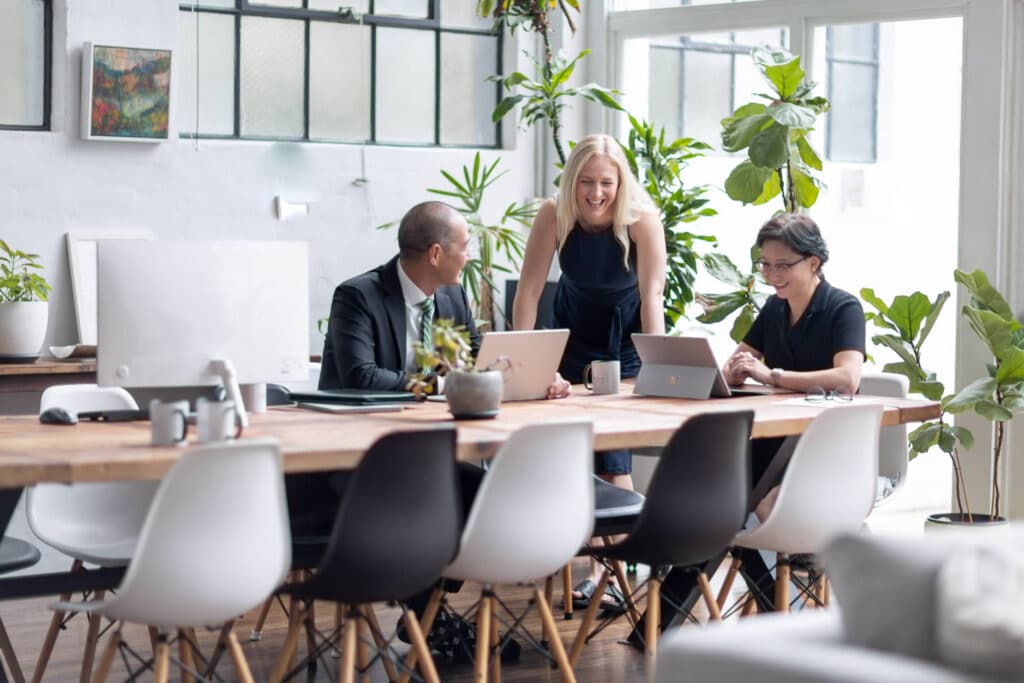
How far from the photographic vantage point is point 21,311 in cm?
577

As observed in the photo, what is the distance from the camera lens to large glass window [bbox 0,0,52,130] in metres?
6.25

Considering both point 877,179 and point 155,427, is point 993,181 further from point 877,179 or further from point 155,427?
point 155,427

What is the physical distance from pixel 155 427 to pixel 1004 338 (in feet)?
Result: 11.2

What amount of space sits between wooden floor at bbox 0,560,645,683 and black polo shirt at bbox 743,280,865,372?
1099 millimetres

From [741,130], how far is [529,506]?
10.2ft

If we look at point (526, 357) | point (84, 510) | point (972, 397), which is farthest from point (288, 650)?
point (972, 397)

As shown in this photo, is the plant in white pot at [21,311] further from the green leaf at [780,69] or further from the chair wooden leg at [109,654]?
the green leaf at [780,69]

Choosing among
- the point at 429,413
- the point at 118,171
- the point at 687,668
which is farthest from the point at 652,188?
the point at 687,668

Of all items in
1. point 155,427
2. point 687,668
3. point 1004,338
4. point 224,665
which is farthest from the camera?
point 1004,338

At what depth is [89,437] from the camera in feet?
11.5

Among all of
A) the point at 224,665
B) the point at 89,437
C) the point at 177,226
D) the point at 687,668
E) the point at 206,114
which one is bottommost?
the point at 224,665

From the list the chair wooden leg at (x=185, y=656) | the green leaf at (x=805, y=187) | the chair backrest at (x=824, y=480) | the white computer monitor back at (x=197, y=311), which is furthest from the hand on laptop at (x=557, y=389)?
the green leaf at (x=805, y=187)

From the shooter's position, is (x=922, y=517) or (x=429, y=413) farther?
(x=922, y=517)

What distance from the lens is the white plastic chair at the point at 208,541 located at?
3006 millimetres
